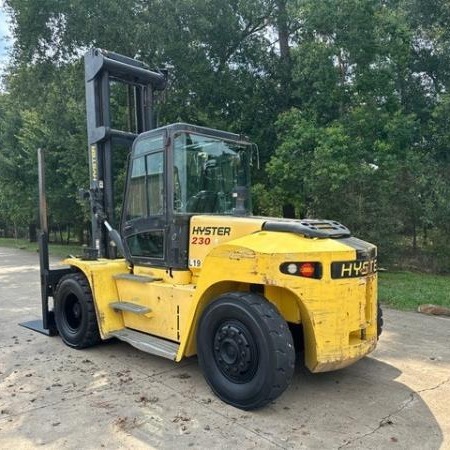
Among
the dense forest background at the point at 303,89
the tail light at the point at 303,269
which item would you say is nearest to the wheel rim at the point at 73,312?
the tail light at the point at 303,269

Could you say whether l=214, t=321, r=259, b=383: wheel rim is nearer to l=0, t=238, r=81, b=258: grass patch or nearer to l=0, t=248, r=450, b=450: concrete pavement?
l=0, t=248, r=450, b=450: concrete pavement

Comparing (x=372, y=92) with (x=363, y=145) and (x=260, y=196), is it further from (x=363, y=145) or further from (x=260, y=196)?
(x=260, y=196)

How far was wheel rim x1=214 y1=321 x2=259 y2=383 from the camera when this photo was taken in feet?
13.1

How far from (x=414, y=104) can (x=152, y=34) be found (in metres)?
8.49

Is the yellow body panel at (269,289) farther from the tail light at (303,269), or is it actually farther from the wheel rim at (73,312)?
the wheel rim at (73,312)

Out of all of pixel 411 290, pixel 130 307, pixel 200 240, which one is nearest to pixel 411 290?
pixel 411 290

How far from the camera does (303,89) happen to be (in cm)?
1408

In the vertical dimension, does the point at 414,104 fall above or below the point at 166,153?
above

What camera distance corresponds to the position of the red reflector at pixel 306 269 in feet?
12.8

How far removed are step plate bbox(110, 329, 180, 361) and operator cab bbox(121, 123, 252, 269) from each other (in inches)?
32.1

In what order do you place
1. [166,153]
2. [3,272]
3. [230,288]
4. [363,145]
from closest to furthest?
[230,288] < [166,153] < [363,145] < [3,272]

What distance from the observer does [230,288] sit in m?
4.59

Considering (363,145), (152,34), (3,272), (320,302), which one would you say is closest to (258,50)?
(152,34)

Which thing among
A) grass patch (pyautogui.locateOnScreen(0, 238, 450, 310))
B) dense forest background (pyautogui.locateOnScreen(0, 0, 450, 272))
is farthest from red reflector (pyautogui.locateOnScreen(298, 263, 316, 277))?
dense forest background (pyautogui.locateOnScreen(0, 0, 450, 272))
